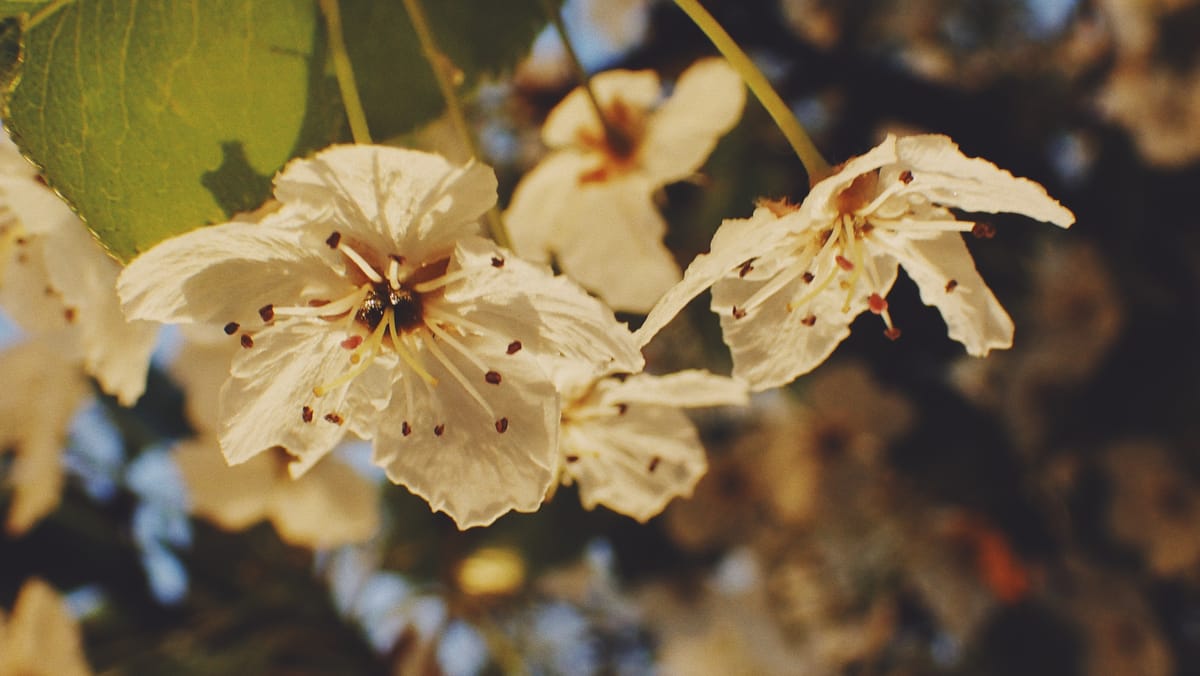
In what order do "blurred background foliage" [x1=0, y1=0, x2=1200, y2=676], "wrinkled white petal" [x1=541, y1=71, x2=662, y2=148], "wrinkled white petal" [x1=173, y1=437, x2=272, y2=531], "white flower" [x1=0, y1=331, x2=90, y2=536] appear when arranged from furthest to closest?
"blurred background foliage" [x1=0, y1=0, x2=1200, y2=676] < "wrinkled white petal" [x1=173, y1=437, x2=272, y2=531] < "white flower" [x1=0, y1=331, x2=90, y2=536] < "wrinkled white petal" [x1=541, y1=71, x2=662, y2=148]

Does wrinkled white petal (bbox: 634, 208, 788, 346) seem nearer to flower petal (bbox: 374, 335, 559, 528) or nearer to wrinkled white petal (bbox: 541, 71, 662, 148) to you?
flower petal (bbox: 374, 335, 559, 528)

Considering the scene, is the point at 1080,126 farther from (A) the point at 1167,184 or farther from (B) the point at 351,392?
(B) the point at 351,392

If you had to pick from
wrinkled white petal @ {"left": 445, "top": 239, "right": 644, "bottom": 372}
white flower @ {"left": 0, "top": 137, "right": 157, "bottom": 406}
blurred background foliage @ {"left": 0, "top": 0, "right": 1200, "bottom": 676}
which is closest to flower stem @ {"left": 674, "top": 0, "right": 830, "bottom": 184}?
wrinkled white petal @ {"left": 445, "top": 239, "right": 644, "bottom": 372}

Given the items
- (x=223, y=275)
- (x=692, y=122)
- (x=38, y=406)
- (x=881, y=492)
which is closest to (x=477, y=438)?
(x=223, y=275)

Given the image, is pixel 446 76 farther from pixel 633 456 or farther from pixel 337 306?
pixel 633 456

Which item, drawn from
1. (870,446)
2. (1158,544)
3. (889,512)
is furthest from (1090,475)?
(870,446)

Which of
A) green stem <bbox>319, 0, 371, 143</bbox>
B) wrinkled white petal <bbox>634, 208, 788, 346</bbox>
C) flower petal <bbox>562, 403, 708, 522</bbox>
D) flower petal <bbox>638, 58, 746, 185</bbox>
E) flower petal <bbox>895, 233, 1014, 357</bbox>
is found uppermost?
green stem <bbox>319, 0, 371, 143</bbox>
